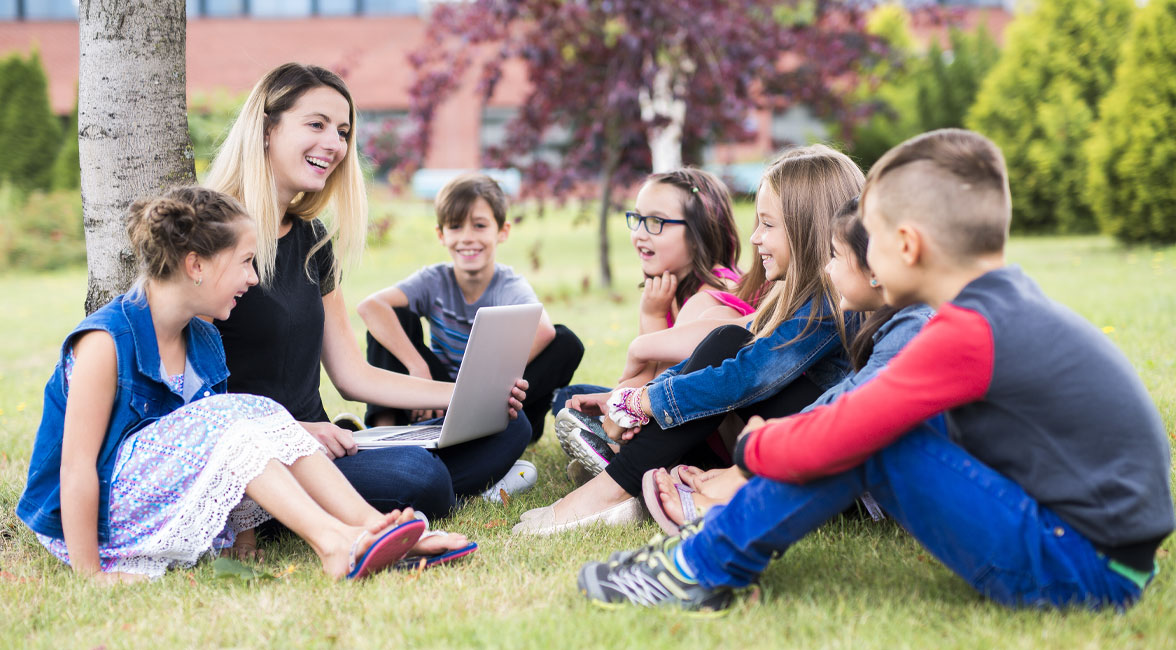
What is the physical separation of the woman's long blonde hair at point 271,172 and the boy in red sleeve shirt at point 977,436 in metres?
1.75

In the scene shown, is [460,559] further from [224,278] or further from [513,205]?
[513,205]

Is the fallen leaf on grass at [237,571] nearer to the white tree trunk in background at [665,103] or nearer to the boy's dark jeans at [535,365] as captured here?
the boy's dark jeans at [535,365]

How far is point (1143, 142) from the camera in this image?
10.6m

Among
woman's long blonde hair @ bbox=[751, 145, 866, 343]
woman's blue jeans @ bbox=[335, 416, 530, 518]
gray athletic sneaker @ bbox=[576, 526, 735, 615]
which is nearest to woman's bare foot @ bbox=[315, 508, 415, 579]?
woman's blue jeans @ bbox=[335, 416, 530, 518]

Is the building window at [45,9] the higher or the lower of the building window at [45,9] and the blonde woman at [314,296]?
the higher

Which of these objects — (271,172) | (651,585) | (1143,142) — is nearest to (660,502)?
(651,585)

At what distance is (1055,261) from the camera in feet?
32.9

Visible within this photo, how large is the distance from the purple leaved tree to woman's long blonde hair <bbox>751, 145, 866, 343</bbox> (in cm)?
548

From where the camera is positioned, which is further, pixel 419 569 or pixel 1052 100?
pixel 1052 100

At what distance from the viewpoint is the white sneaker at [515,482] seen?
11.2 feet

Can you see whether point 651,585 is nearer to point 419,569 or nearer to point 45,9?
point 419,569

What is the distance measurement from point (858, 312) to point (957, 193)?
2.69 ft

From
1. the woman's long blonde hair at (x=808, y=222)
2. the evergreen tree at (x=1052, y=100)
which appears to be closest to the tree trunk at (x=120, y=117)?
the woman's long blonde hair at (x=808, y=222)

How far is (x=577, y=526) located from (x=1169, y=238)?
396 inches
